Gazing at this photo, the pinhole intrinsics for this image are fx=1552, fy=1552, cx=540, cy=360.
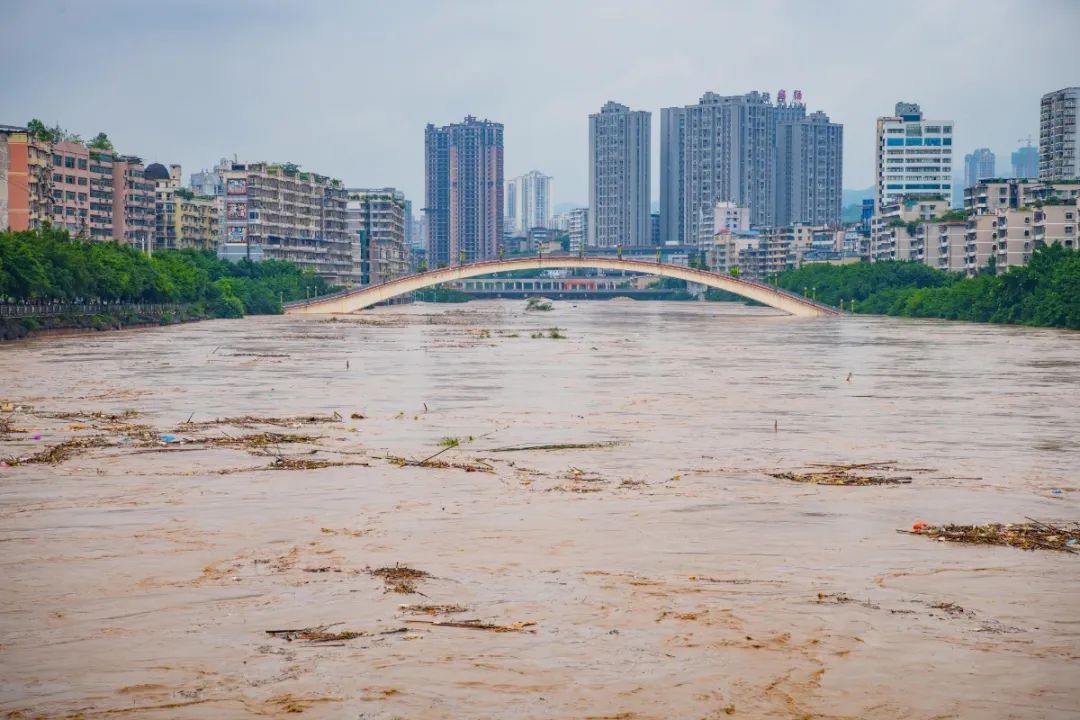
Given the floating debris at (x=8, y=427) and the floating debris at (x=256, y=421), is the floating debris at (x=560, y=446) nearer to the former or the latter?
the floating debris at (x=256, y=421)

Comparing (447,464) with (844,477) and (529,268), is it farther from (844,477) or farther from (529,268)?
(529,268)

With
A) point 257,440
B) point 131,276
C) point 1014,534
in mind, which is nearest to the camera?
point 1014,534

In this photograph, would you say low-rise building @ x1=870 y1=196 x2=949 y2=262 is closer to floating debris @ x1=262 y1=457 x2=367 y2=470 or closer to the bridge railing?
the bridge railing

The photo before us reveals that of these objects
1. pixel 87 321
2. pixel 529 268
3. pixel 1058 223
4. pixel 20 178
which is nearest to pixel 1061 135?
pixel 1058 223

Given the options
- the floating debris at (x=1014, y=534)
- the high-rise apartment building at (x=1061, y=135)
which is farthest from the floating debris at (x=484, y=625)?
the high-rise apartment building at (x=1061, y=135)

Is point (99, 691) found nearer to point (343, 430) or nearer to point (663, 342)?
point (343, 430)
